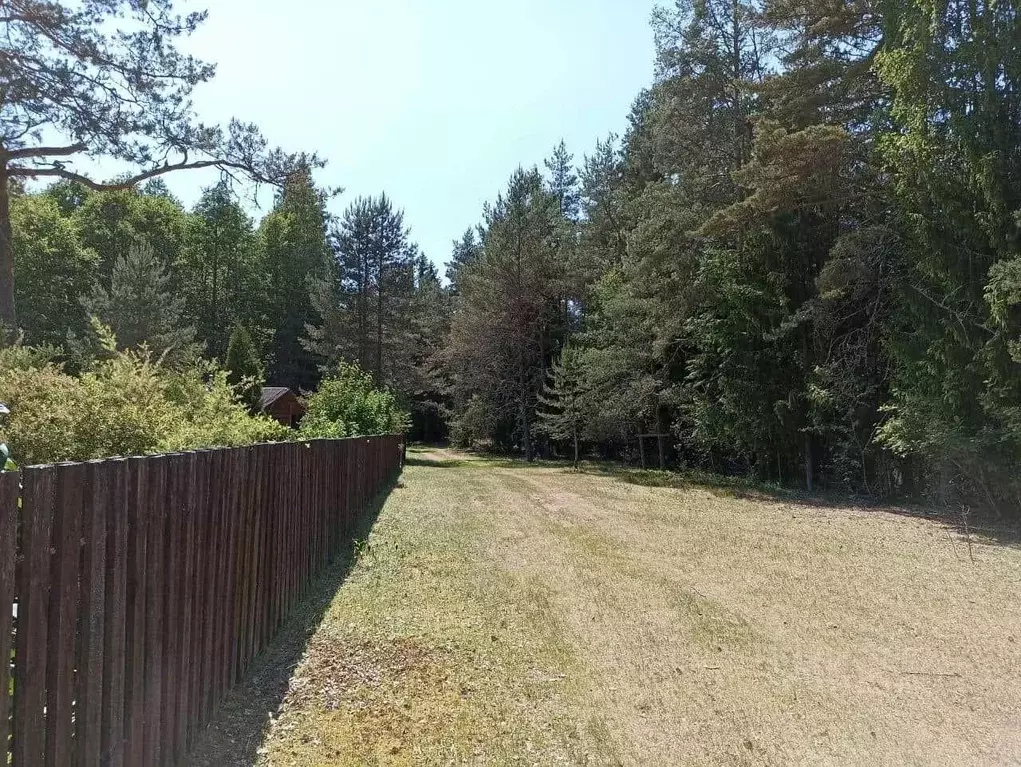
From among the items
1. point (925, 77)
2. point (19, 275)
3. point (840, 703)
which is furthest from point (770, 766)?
point (19, 275)

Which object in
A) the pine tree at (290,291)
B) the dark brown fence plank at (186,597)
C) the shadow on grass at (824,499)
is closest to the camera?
the dark brown fence plank at (186,597)

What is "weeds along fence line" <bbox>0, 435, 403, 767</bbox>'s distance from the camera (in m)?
2.04

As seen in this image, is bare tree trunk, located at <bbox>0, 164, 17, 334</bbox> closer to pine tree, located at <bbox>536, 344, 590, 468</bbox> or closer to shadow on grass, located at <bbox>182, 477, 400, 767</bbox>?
shadow on grass, located at <bbox>182, 477, 400, 767</bbox>

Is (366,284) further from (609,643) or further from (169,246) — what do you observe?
(609,643)

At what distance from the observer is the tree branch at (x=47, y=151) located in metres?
12.6

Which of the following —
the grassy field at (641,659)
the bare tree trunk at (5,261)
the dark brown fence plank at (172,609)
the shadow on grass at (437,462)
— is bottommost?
the shadow on grass at (437,462)

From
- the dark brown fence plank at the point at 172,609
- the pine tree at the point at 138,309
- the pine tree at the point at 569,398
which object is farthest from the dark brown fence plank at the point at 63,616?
the pine tree at the point at 138,309

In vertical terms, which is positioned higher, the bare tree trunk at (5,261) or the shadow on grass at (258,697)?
the bare tree trunk at (5,261)

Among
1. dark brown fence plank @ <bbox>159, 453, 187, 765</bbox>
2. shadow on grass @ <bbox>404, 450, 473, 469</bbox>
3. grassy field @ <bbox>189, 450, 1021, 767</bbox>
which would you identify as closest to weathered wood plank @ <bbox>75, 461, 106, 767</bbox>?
dark brown fence plank @ <bbox>159, 453, 187, 765</bbox>

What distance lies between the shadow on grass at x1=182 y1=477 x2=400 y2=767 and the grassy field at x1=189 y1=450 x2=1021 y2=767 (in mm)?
20

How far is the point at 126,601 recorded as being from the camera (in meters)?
2.62

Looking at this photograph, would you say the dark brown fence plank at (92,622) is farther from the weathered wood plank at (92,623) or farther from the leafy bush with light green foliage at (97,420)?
the leafy bush with light green foliage at (97,420)

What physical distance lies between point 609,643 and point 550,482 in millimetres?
15689

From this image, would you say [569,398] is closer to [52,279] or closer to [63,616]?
[63,616]
